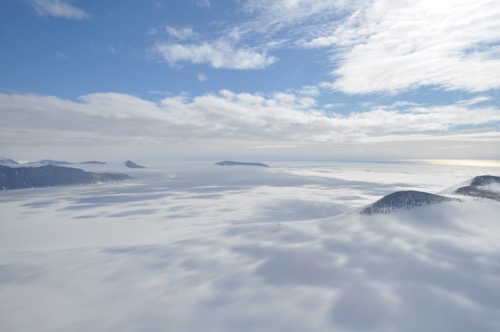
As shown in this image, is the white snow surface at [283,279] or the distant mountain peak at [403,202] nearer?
the white snow surface at [283,279]

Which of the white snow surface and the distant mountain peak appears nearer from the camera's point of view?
the white snow surface

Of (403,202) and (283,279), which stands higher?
(403,202)

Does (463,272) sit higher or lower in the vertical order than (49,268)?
higher

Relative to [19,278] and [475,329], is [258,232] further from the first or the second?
[19,278]

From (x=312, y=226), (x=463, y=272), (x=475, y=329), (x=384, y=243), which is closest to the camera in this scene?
(x=475, y=329)

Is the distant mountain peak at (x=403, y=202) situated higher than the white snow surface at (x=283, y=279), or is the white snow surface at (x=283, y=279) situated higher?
the distant mountain peak at (x=403, y=202)

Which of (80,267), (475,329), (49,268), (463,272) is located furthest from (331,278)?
(49,268)

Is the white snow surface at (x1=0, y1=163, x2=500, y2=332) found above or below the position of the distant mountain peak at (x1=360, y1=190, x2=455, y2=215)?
below

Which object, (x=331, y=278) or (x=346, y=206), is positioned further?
(x=346, y=206)
